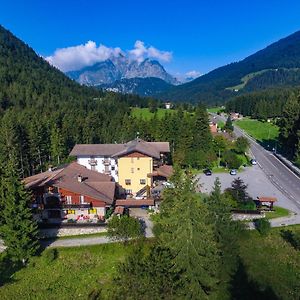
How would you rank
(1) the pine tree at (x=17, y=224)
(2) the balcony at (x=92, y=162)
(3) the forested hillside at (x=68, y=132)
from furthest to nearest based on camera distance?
(3) the forested hillside at (x=68, y=132)
(2) the balcony at (x=92, y=162)
(1) the pine tree at (x=17, y=224)

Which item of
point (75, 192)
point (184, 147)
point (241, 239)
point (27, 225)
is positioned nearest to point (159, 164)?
point (184, 147)

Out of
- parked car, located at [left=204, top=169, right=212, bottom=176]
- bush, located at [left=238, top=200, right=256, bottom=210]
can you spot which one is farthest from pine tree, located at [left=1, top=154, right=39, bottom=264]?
parked car, located at [left=204, top=169, right=212, bottom=176]

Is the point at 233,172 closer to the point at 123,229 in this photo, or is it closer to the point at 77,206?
the point at 77,206

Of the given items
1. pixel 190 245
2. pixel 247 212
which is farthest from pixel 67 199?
pixel 190 245

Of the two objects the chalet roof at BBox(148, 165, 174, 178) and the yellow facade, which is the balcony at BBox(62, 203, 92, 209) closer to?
the yellow facade

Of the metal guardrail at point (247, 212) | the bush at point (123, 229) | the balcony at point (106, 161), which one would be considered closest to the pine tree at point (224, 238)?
the bush at point (123, 229)

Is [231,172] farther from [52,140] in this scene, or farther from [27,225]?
[27,225]

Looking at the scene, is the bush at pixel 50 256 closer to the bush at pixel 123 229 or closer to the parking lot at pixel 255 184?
the bush at pixel 123 229
